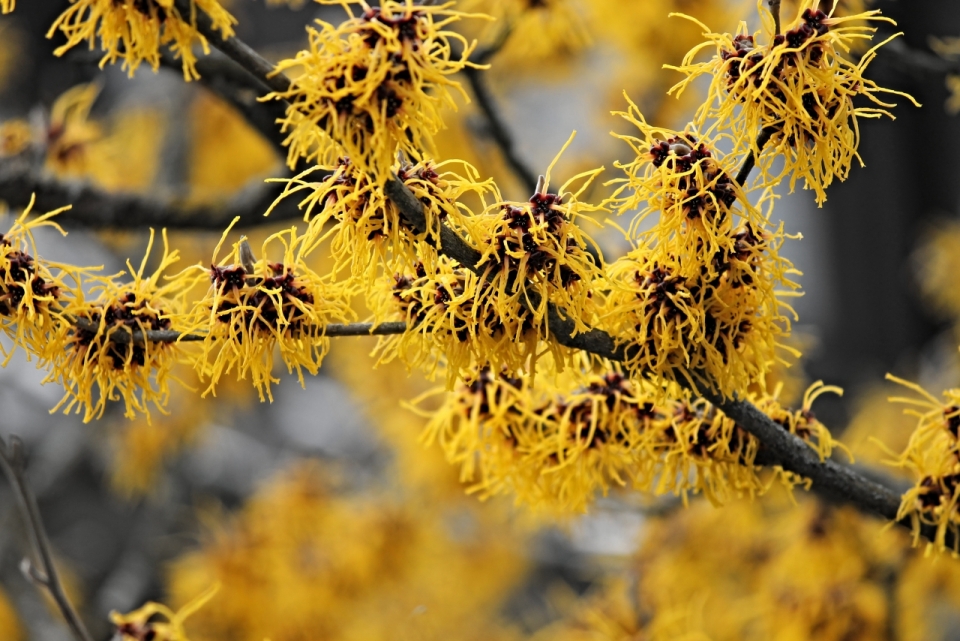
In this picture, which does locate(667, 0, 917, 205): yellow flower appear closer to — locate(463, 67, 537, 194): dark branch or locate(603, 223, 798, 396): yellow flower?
locate(603, 223, 798, 396): yellow flower

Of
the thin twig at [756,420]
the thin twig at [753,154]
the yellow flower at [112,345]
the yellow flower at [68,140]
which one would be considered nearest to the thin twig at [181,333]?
the yellow flower at [112,345]

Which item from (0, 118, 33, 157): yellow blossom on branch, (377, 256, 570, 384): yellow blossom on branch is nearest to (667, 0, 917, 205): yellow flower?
(377, 256, 570, 384): yellow blossom on branch

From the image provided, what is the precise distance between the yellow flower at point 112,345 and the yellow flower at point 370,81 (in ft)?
0.78

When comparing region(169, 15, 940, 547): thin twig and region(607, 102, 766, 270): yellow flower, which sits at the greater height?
region(607, 102, 766, 270): yellow flower

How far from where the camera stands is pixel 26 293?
0.81 m

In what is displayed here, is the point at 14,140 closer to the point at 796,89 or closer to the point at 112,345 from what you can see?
the point at 112,345

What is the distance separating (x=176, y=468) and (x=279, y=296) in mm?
1953

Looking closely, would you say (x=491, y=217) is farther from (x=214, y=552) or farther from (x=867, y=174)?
(x=867, y=174)

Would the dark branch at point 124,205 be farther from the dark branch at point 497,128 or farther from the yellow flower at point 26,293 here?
the yellow flower at point 26,293

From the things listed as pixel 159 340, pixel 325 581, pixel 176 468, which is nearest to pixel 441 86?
pixel 159 340

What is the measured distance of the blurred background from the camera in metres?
1.60

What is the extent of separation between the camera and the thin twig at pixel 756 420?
75 centimetres

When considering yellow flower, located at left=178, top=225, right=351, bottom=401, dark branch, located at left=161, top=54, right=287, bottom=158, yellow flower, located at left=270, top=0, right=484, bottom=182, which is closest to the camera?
yellow flower, located at left=270, top=0, right=484, bottom=182

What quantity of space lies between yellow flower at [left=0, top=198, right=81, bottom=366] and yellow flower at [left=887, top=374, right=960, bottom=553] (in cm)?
83
